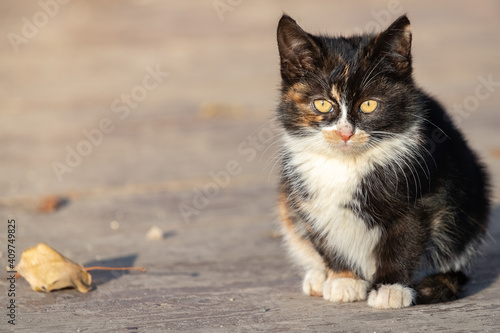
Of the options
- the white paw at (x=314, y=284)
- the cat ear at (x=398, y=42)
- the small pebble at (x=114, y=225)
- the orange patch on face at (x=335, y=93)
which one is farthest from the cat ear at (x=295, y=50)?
the small pebble at (x=114, y=225)

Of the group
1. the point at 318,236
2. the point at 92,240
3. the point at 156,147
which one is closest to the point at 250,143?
the point at 156,147

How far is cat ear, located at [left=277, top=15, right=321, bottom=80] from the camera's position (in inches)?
120

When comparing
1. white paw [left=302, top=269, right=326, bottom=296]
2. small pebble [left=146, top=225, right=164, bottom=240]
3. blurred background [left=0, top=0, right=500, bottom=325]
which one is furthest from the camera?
blurred background [left=0, top=0, right=500, bottom=325]

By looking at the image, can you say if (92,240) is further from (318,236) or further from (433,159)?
(433,159)

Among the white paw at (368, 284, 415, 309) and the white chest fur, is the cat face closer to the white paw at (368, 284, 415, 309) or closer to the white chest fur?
the white chest fur

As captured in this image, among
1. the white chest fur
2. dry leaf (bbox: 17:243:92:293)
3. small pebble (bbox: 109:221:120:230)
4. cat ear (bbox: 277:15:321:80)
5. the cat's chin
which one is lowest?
small pebble (bbox: 109:221:120:230)

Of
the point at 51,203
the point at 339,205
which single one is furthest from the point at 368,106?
the point at 51,203

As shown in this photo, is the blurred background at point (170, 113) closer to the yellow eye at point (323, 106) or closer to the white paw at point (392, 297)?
the yellow eye at point (323, 106)

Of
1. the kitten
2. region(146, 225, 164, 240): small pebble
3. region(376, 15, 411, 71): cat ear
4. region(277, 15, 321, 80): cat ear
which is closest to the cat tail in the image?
the kitten

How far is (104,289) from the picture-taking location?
323cm

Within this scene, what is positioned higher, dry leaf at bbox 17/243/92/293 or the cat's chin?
the cat's chin

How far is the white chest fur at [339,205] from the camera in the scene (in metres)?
2.97

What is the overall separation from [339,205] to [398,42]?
73 centimetres

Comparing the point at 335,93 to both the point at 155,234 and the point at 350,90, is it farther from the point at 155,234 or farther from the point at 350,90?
the point at 155,234
